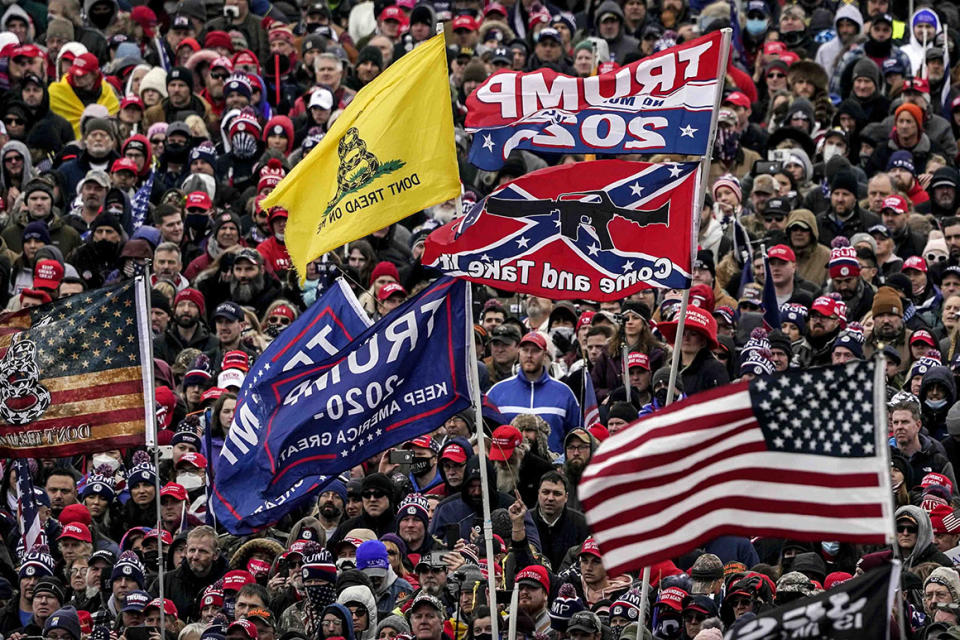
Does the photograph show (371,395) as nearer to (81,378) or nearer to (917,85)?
(81,378)

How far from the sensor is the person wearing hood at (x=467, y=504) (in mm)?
19656

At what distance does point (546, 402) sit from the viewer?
21453 millimetres

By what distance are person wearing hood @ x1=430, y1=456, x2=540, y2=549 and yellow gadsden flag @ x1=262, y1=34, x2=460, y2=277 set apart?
307 centimetres

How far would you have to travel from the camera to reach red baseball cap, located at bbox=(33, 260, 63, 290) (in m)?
24.7

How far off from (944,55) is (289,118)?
7.19m

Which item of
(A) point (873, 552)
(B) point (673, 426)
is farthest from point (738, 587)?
(B) point (673, 426)

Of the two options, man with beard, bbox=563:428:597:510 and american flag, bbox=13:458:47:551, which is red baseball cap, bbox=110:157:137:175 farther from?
man with beard, bbox=563:428:597:510

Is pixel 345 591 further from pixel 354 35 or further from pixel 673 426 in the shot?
pixel 354 35

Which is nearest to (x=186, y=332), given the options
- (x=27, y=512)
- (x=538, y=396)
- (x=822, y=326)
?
(x=27, y=512)

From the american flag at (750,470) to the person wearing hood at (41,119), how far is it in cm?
1656

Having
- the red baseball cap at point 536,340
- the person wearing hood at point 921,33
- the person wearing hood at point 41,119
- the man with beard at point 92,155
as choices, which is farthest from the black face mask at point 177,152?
the person wearing hood at point 921,33

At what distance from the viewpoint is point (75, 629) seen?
19.2 metres

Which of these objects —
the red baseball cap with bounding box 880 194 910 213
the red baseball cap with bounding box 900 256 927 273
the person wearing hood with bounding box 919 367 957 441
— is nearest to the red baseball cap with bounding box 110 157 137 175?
the red baseball cap with bounding box 880 194 910 213

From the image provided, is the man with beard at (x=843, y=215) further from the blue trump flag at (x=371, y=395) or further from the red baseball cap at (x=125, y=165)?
the blue trump flag at (x=371, y=395)
